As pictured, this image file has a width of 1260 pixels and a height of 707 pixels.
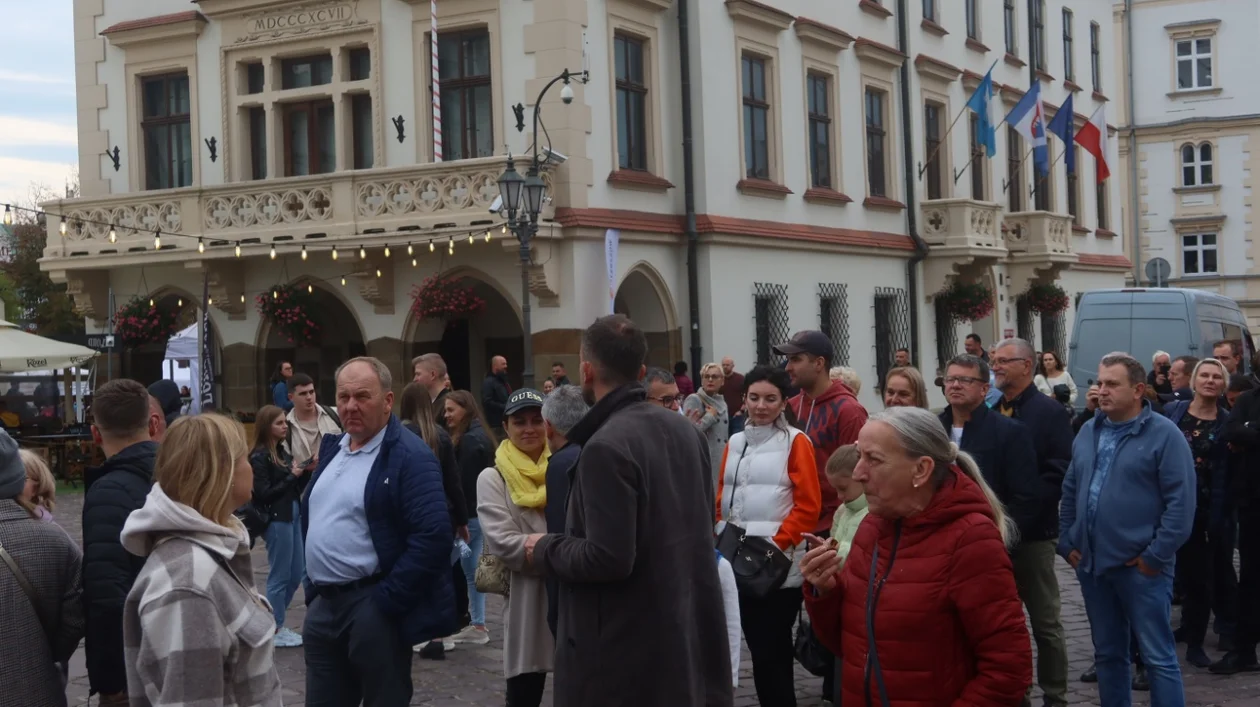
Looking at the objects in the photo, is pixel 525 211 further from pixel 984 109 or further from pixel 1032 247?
pixel 1032 247

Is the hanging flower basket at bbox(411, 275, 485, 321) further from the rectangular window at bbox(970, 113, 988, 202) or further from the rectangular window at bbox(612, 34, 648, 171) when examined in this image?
the rectangular window at bbox(970, 113, 988, 202)

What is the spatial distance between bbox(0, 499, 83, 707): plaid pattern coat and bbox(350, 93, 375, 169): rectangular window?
17.8 meters

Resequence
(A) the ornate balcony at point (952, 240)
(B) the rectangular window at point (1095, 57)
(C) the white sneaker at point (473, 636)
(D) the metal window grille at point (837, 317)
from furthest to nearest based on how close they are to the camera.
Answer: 1. (B) the rectangular window at point (1095, 57)
2. (A) the ornate balcony at point (952, 240)
3. (D) the metal window grille at point (837, 317)
4. (C) the white sneaker at point (473, 636)

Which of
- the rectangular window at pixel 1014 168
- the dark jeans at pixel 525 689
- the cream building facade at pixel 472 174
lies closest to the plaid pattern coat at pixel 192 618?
the dark jeans at pixel 525 689

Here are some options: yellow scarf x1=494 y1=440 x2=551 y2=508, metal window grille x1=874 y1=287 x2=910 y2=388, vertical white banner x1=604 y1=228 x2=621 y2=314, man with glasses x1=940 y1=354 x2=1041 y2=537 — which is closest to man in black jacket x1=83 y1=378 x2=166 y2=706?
yellow scarf x1=494 y1=440 x2=551 y2=508

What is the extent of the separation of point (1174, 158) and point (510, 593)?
156 ft

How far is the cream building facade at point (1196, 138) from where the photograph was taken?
48969mm

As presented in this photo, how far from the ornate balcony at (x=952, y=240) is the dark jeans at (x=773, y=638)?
2231cm

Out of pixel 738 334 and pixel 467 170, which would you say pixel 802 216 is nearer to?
pixel 738 334

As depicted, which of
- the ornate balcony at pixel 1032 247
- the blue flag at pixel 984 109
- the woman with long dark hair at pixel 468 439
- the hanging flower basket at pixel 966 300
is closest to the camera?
the woman with long dark hair at pixel 468 439

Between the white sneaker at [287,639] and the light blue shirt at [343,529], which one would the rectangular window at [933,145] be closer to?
the white sneaker at [287,639]

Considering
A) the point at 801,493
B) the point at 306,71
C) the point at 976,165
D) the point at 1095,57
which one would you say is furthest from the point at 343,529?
the point at 1095,57

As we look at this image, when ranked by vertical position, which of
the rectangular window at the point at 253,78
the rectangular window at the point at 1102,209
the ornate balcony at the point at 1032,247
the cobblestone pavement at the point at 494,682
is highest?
the rectangular window at the point at 253,78

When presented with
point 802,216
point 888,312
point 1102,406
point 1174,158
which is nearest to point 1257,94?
point 1174,158
